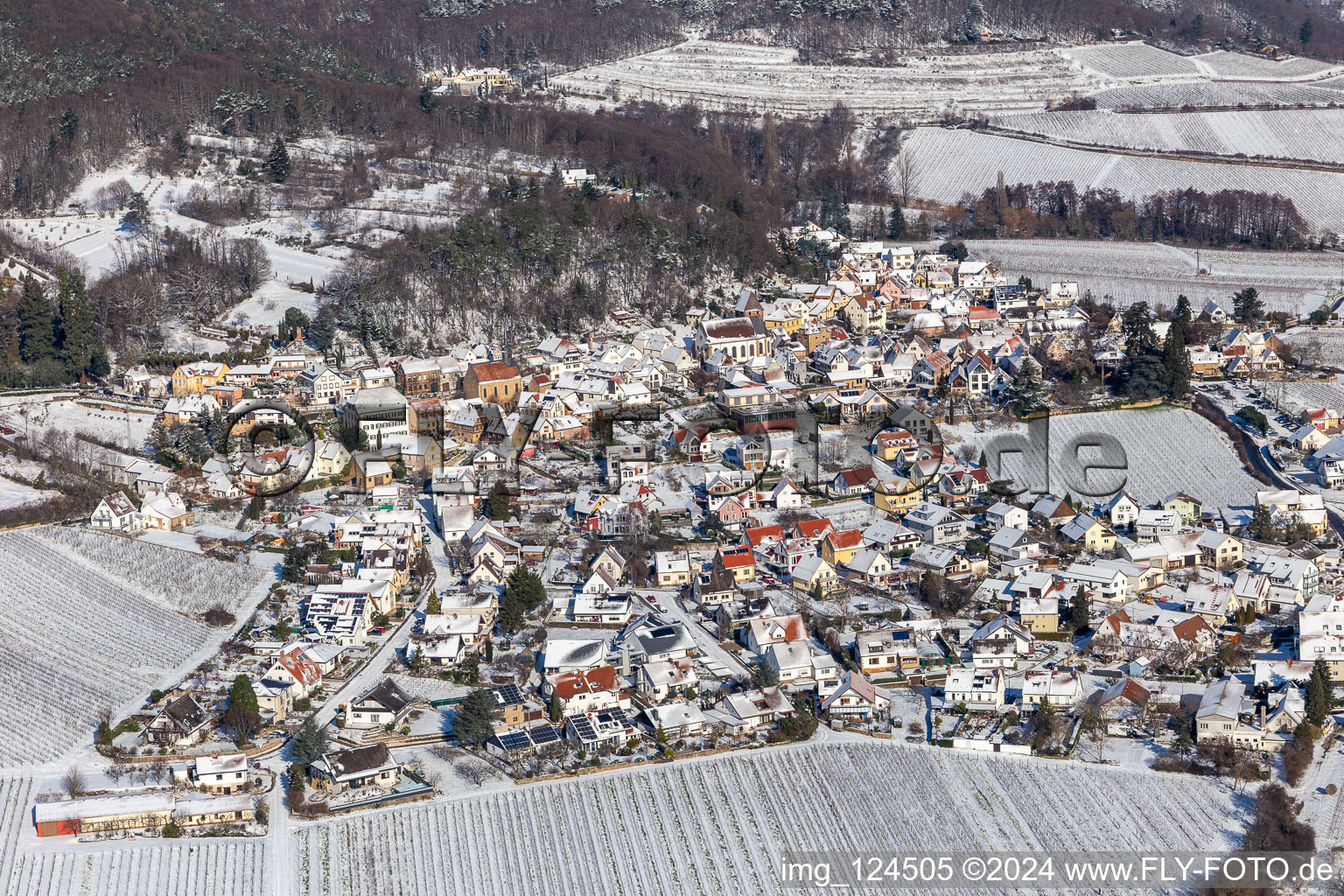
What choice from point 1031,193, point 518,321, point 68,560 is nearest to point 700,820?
point 68,560

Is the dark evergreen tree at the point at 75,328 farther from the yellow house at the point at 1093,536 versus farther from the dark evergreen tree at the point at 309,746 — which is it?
the yellow house at the point at 1093,536

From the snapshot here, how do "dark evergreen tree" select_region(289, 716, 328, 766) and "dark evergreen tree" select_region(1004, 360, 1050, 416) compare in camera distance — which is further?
"dark evergreen tree" select_region(1004, 360, 1050, 416)

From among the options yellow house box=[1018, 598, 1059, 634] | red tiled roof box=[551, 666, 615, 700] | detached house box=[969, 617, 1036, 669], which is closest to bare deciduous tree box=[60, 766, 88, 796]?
red tiled roof box=[551, 666, 615, 700]

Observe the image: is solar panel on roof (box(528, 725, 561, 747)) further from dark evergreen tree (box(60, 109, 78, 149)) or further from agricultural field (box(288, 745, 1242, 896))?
dark evergreen tree (box(60, 109, 78, 149))

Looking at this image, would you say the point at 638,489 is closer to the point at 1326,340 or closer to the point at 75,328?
the point at 75,328

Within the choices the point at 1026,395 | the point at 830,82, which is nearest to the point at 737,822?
the point at 1026,395

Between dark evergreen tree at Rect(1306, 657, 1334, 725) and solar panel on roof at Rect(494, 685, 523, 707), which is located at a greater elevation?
dark evergreen tree at Rect(1306, 657, 1334, 725)
